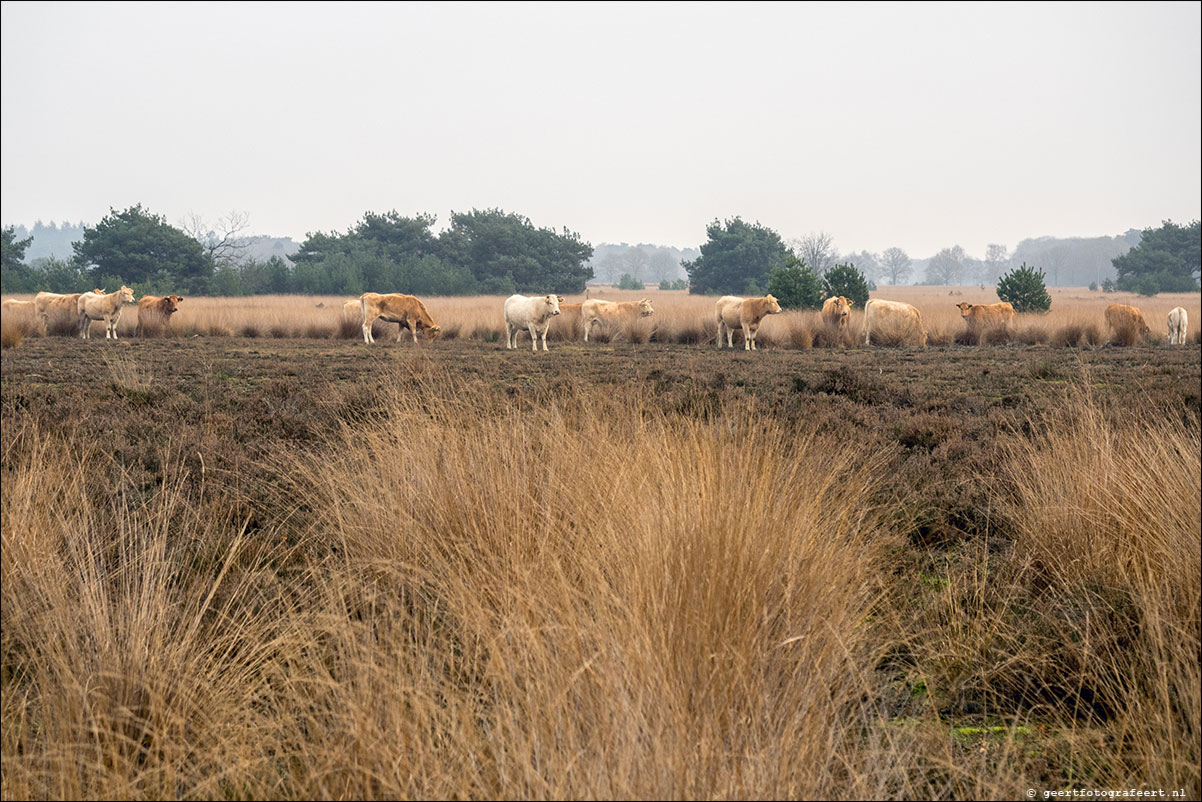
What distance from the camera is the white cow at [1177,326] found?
2106 cm

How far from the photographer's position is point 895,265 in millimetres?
169375

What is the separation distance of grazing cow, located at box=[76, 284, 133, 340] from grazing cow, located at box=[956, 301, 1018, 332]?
2210cm

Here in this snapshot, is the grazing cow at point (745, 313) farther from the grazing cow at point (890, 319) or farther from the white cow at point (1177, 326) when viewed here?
the white cow at point (1177, 326)

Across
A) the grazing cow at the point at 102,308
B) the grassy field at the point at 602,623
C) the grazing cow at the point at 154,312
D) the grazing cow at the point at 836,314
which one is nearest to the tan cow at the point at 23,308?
the grazing cow at the point at 102,308

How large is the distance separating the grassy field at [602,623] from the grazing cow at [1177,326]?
18449mm

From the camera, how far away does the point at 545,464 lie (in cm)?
459

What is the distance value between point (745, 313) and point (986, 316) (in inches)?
282

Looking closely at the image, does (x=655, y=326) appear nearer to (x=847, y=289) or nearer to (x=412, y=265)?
(x=847, y=289)

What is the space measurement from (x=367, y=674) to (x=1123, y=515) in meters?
3.32

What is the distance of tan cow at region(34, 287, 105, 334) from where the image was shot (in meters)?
24.3

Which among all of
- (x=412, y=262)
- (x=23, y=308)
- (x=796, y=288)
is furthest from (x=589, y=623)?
(x=412, y=262)

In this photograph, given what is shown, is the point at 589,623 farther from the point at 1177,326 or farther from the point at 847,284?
the point at 847,284

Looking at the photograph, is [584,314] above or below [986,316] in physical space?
above

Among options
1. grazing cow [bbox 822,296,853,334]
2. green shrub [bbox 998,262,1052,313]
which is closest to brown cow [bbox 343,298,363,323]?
grazing cow [bbox 822,296,853,334]
